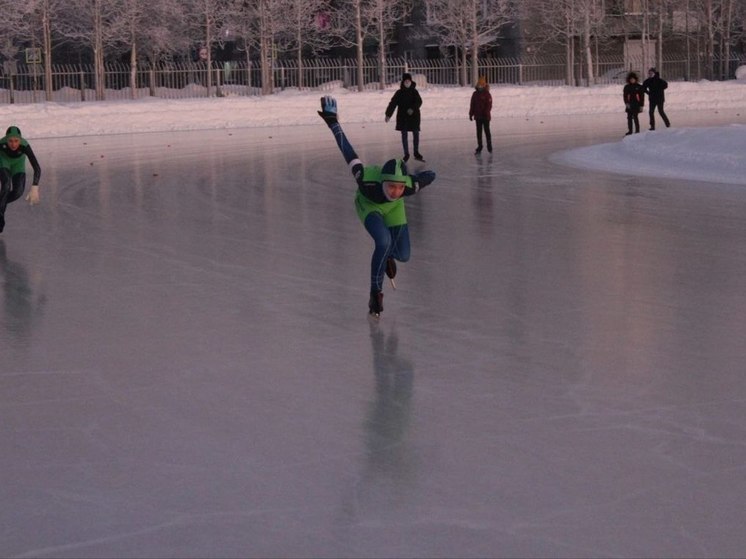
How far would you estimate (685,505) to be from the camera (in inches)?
198

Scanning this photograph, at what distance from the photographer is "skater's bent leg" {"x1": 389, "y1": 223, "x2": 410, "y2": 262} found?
9586mm

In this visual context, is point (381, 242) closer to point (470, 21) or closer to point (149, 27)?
point (470, 21)

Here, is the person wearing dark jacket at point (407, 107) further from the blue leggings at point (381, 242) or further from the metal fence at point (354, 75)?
the metal fence at point (354, 75)

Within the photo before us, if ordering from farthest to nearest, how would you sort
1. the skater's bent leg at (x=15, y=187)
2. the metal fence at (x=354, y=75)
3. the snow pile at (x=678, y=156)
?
the metal fence at (x=354, y=75) → the snow pile at (x=678, y=156) → the skater's bent leg at (x=15, y=187)

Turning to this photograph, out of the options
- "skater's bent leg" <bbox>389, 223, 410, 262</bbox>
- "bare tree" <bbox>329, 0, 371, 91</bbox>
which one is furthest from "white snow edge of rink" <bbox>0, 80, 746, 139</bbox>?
"skater's bent leg" <bbox>389, 223, 410, 262</bbox>

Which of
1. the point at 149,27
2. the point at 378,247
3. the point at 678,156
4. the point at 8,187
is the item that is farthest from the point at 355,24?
the point at 378,247

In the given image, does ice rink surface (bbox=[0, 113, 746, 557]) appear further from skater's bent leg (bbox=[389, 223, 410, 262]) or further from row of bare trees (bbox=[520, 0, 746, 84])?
row of bare trees (bbox=[520, 0, 746, 84])

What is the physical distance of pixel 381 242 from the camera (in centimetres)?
937

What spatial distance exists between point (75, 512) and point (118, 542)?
418 mm

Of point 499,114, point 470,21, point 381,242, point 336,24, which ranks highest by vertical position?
point 336,24

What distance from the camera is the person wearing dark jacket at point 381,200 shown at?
360 inches

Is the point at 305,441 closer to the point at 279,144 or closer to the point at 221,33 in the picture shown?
the point at 279,144

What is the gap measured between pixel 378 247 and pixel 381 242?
0.05 metres

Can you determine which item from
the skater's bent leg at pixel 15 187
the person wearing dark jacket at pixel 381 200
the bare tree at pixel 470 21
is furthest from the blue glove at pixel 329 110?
the bare tree at pixel 470 21
